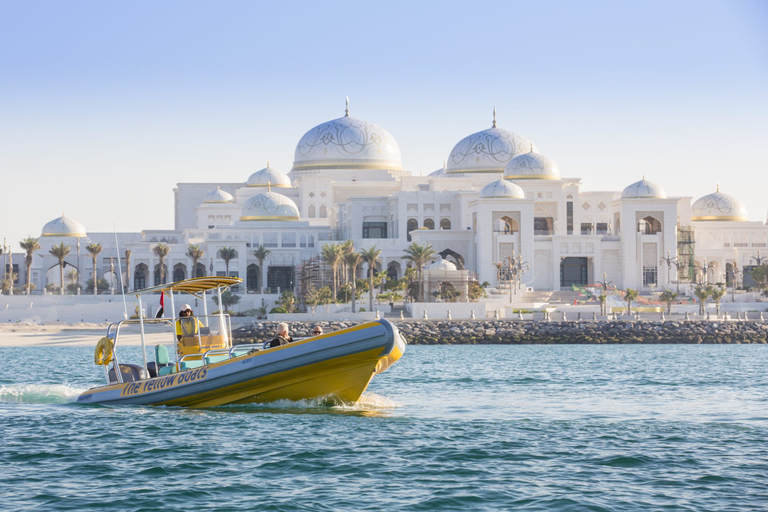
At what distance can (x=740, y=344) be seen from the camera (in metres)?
54.8

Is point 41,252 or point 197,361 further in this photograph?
point 41,252

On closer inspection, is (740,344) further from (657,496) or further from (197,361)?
(657,496)

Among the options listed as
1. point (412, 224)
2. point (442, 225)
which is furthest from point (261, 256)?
point (442, 225)

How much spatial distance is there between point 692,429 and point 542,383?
33.0 feet

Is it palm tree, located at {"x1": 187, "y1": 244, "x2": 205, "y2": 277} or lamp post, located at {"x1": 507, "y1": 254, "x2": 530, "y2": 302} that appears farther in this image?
palm tree, located at {"x1": 187, "y1": 244, "x2": 205, "y2": 277}

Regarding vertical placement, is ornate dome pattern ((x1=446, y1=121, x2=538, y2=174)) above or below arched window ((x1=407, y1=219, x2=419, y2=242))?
above

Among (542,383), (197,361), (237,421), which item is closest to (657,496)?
(237,421)

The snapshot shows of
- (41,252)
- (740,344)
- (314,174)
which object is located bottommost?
(740,344)

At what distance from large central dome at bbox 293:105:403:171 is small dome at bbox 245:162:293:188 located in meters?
1.56

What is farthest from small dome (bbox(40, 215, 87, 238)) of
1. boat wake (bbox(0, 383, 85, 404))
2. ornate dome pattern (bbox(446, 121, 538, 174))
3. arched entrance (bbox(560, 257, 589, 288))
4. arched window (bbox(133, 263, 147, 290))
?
boat wake (bbox(0, 383, 85, 404))

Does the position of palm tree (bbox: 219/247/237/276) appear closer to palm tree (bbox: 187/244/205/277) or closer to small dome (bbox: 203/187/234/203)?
palm tree (bbox: 187/244/205/277)

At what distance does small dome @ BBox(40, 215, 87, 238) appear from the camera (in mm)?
87812

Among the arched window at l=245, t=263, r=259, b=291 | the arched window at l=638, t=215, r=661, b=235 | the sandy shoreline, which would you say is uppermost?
the arched window at l=638, t=215, r=661, b=235

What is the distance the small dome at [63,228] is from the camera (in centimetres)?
8781
